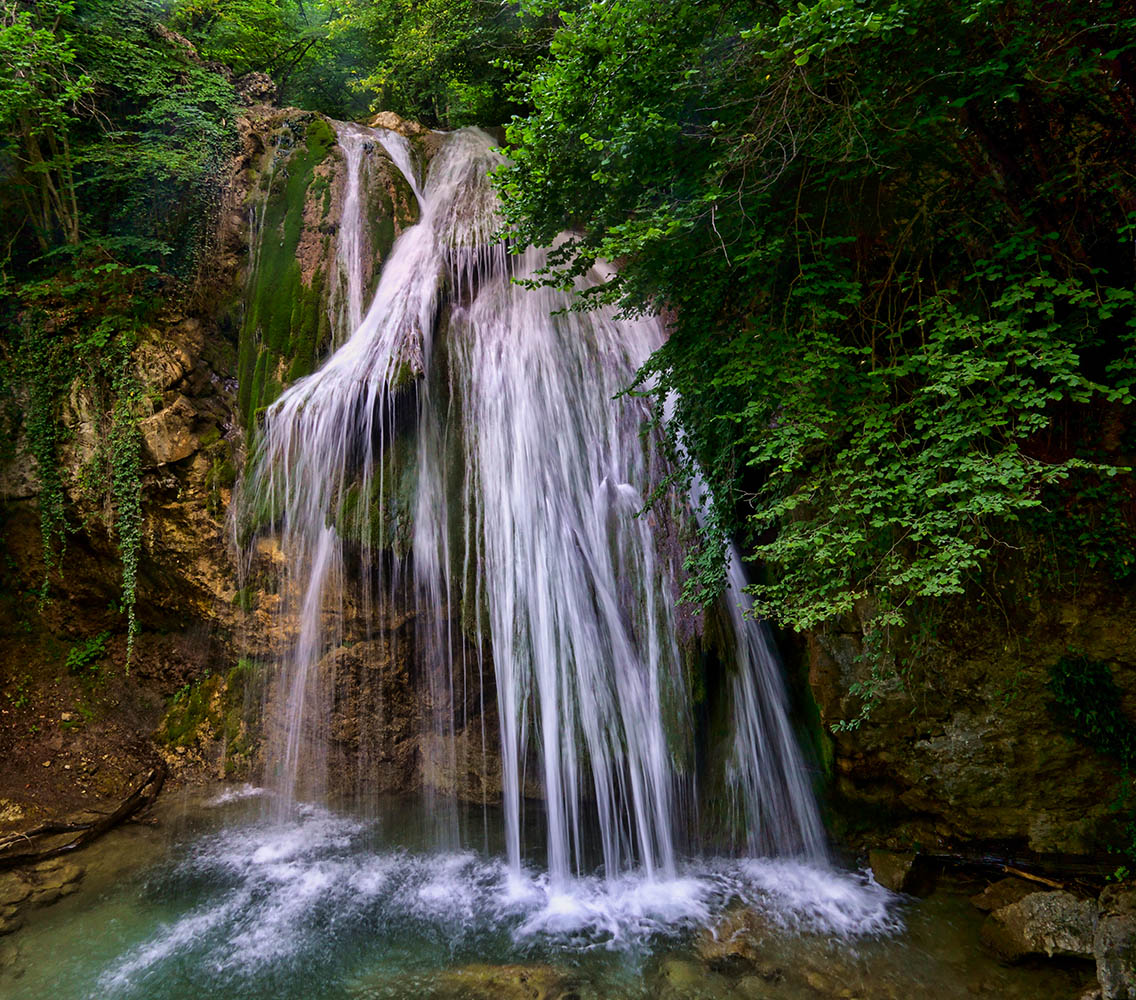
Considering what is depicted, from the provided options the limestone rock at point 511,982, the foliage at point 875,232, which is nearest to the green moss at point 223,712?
the limestone rock at point 511,982

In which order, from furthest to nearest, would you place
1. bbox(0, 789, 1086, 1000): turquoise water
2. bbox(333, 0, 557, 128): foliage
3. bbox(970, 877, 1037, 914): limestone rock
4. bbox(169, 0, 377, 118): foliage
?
1. bbox(169, 0, 377, 118): foliage
2. bbox(333, 0, 557, 128): foliage
3. bbox(970, 877, 1037, 914): limestone rock
4. bbox(0, 789, 1086, 1000): turquoise water

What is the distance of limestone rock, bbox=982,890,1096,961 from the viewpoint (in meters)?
4.01

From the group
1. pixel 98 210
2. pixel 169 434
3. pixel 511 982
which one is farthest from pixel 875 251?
pixel 98 210

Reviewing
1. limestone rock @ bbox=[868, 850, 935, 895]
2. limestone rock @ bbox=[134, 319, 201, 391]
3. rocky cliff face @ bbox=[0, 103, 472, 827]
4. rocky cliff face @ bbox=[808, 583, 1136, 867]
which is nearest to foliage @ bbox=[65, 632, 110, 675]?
rocky cliff face @ bbox=[0, 103, 472, 827]

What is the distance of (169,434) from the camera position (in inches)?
275

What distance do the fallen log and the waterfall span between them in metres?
1.36

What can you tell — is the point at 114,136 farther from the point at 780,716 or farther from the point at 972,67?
the point at 780,716

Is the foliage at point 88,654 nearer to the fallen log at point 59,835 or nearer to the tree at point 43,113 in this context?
the fallen log at point 59,835

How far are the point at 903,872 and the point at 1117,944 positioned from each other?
5.04ft

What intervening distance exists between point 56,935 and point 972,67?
8.92m

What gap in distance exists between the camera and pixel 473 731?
21.1 feet

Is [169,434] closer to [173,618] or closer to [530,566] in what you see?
[173,618]

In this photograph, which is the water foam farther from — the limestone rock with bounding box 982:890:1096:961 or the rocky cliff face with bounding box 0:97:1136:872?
the rocky cliff face with bounding box 0:97:1136:872

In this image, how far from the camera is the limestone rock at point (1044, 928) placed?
4.01 m
